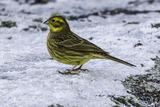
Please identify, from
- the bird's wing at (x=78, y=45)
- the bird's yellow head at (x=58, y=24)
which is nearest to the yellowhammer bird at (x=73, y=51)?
the bird's wing at (x=78, y=45)

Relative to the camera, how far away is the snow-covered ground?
3.64 meters

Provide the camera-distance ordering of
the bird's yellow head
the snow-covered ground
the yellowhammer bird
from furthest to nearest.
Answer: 1. the bird's yellow head
2. the yellowhammer bird
3. the snow-covered ground

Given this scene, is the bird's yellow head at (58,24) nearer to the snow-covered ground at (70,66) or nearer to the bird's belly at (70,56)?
the bird's belly at (70,56)

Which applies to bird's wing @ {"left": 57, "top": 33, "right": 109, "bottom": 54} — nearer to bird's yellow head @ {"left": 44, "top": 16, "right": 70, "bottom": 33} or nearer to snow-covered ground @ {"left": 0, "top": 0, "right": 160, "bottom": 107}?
bird's yellow head @ {"left": 44, "top": 16, "right": 70, "bottom": 33}

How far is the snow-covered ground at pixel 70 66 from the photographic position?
3639mm

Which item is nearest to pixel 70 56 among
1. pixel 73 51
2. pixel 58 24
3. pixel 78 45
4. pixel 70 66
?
pixel 73 51

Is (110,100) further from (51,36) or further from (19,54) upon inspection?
(19,54)

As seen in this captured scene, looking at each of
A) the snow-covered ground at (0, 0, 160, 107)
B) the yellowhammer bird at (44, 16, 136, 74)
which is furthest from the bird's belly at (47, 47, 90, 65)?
the snow-covered ground at (0, 0, 160, 107)

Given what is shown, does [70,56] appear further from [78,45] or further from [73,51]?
[78,45]

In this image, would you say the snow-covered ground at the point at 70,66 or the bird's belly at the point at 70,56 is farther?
the bird's belly at the point at 70,56

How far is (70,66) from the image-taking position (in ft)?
18.5

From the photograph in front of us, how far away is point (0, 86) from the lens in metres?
3.98

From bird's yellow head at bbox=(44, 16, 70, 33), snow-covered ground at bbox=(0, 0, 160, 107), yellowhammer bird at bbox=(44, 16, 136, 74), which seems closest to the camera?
snow-covered ground at bbox=(0, 0, 160, 107)

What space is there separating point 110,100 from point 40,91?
1.09 meters
